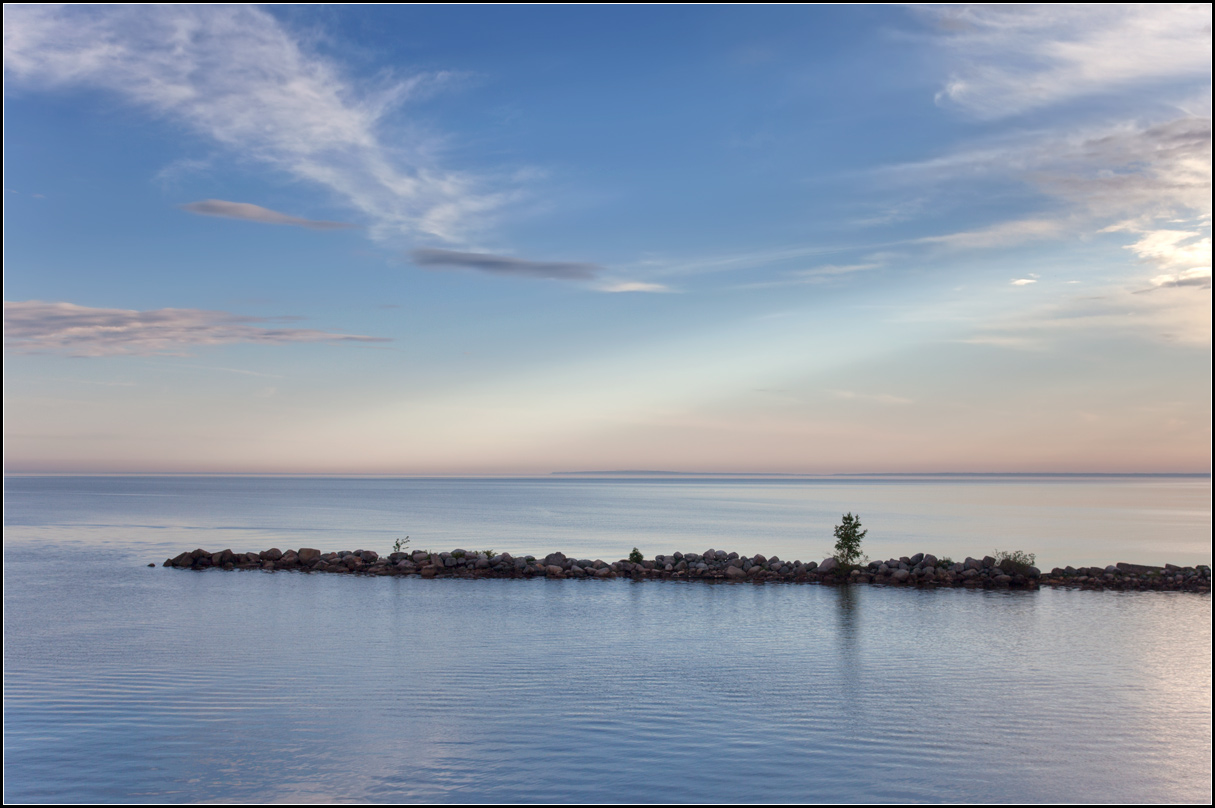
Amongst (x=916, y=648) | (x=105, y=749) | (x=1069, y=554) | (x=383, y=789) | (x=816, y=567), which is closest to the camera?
(x=383, y=789)

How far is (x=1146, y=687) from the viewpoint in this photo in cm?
1638

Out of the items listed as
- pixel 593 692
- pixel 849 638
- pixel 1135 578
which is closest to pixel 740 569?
pixel 849 638

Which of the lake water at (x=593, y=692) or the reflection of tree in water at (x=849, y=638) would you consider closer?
the lake water at (x=593, y=692)

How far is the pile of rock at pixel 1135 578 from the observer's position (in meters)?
28.4

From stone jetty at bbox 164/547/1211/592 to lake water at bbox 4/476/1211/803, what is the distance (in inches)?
57.3

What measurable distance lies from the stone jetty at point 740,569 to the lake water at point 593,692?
146 cm

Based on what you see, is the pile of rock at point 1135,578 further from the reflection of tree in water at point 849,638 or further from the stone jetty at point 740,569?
the reflection of tree in water at point 849,638

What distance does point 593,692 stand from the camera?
51.6 feet

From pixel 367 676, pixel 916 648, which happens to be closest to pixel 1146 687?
pixel 916 648

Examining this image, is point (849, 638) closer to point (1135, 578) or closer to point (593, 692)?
point (593, 692)

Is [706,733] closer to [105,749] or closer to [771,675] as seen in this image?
[771,675]

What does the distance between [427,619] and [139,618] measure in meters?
8.53

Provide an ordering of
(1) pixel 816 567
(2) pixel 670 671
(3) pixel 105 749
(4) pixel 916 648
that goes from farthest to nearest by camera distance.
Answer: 1. (1) pixel 816 567
2. (4) pixel 916 648
3. (2) pixel 670 671
4. (3) pixel 105 749

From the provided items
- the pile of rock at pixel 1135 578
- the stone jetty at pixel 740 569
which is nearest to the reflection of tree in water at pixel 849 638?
the stone jetty at pixel 740 569
